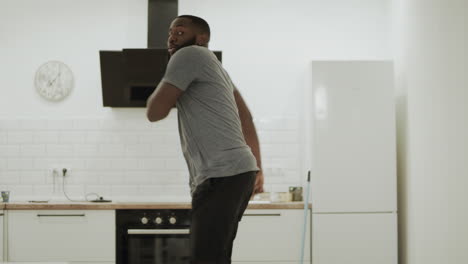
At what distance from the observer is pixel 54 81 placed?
4.30 m

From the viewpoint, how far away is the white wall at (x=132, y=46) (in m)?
4.23

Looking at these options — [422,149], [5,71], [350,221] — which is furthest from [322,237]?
[5,71]

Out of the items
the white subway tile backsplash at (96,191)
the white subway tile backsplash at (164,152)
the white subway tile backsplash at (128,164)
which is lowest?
the white subway tile backsplash at (96,191)

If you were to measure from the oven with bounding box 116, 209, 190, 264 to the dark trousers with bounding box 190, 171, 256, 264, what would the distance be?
73.9 inches

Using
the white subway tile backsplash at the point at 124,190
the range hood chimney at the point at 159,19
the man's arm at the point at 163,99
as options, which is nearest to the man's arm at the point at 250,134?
the man's arm at the point at 163,99

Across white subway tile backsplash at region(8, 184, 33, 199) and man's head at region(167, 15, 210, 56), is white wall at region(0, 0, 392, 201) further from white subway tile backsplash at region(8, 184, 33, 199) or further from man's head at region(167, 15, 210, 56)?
man's head at region(167, 15, 210, 56)

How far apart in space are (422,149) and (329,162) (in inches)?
24.9

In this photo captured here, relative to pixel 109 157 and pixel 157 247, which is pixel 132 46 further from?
pixel 157 247

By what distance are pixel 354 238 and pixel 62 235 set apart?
6.69 feet

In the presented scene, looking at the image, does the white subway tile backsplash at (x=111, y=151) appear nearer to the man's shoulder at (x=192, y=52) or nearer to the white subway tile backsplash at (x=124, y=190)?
the white subway tile backsplash at (x=124, y=190)

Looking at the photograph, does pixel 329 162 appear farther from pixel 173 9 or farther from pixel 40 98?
pixel 40 98

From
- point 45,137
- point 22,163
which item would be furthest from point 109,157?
point 22,163

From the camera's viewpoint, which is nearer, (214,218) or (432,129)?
(214,218)

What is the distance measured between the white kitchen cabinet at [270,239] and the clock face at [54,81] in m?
1.86
